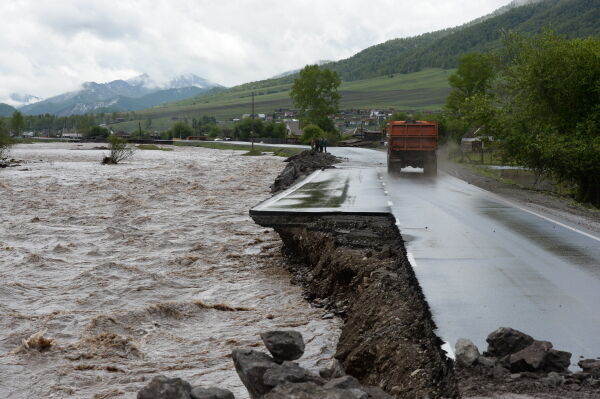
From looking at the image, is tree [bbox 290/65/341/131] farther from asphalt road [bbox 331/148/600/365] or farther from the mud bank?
the mud bank

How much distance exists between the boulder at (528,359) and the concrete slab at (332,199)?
11.7 m

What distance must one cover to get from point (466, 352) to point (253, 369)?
2240 millimetres

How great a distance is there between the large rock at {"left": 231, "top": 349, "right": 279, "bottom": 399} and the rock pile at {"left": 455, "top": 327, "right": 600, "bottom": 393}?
182 centimetres

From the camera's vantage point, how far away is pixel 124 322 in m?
11.9

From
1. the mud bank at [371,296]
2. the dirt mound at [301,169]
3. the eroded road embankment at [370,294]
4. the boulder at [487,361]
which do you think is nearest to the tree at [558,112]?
the dirt mound at [301,169]

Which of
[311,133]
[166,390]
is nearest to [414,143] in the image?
[166,390]

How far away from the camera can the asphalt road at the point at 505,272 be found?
26.1ft

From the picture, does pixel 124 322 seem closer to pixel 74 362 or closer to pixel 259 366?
pixel 74 362

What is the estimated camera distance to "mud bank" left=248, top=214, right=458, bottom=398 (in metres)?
6.88

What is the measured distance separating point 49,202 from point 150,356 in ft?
76.7

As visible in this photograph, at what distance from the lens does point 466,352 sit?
6.65 metres

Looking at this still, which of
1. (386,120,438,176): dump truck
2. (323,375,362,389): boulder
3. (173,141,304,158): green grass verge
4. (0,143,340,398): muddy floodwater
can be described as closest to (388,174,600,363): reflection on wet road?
(0,143,340,398): muddy floodwater

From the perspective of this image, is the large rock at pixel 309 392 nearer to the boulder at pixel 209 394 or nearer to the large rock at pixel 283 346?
the boulder at pixel 209 394

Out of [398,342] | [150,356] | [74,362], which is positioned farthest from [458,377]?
[74,362]
